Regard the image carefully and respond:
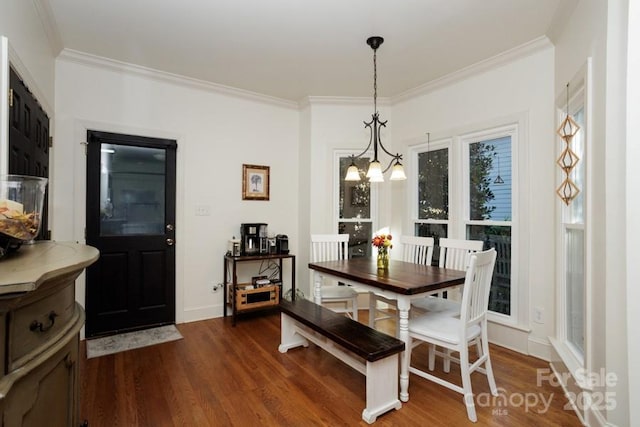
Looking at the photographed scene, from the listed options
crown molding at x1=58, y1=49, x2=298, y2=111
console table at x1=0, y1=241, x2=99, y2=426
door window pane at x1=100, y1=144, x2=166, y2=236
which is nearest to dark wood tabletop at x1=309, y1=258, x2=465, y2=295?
console table at x1=0, y1=241, x2=99, y2=426

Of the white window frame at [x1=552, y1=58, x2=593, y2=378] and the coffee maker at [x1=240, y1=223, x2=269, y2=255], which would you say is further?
the coffee maker at [x1=240, y1=223, x2=269, y2=255]

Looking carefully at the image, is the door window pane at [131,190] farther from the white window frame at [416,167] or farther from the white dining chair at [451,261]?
the white window frame at [416,167]

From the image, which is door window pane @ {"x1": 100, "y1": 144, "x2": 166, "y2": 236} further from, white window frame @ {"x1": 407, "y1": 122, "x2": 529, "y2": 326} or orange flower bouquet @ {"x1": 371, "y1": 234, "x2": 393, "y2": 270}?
white window frame @ {"x1": 407, "y1": 122, "x2": 529, "y2": 326}

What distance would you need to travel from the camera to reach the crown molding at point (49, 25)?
2383 millimetres

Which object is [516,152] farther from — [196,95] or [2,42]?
→ [2,42]

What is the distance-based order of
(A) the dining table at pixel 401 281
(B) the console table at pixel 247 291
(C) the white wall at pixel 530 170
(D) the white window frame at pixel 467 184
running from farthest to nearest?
(B) the console table at pixel 247 291
(D) the white window frame at pixel 467 184
(C) the white wall at pixel 530 170
(A) the dining table at pixel 401 281

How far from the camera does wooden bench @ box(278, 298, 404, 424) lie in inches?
80.5

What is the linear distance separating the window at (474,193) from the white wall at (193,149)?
1.77 metres

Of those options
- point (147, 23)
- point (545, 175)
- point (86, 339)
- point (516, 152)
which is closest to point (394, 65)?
point (516, 152)

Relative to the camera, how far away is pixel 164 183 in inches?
145

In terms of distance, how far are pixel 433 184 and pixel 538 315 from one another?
1.74 metres

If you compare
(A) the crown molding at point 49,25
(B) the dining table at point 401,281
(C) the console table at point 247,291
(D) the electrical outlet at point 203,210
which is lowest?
(C) the console table at point 247,291

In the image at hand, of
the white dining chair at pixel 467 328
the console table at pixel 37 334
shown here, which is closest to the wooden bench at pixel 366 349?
the white dining chair at pixel 467 328

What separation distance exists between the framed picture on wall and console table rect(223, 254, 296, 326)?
828mm
